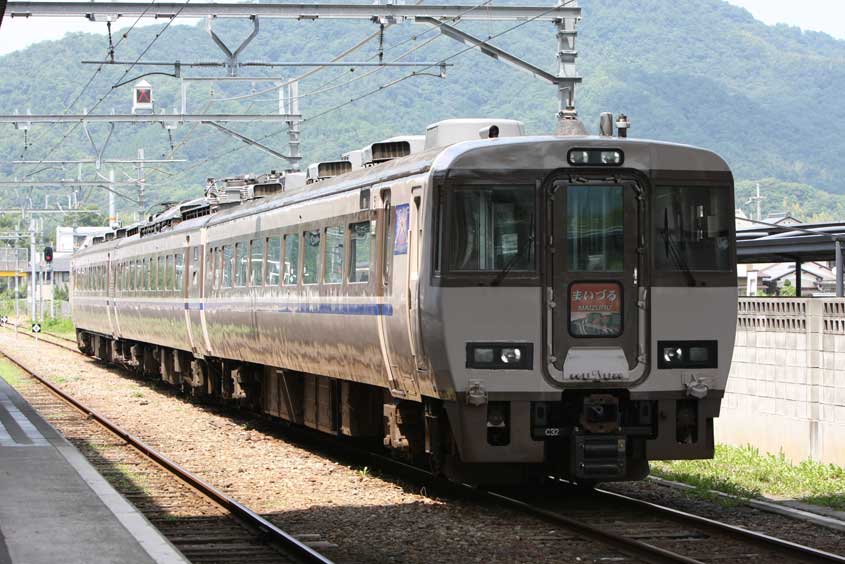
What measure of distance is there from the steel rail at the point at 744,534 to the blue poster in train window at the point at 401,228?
2.73 m

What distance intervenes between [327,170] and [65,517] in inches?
272

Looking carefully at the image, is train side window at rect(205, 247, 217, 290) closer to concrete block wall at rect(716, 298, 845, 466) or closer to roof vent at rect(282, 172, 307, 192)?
roof vent at rect(282, 172, 307, 192)

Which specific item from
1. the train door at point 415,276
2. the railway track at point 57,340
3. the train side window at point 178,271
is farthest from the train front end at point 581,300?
the railway track at point 57,340

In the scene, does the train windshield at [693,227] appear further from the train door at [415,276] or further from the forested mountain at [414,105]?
the forested mountain at [414,105]

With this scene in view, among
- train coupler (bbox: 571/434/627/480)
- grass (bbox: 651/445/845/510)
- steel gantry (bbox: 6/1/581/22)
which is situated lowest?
grass (bbox: 651/445/845/510)

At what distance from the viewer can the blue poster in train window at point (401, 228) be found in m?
12.0

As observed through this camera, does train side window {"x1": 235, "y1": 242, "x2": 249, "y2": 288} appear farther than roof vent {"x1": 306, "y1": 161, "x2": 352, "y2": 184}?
Yes

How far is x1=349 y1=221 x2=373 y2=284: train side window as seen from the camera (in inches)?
522

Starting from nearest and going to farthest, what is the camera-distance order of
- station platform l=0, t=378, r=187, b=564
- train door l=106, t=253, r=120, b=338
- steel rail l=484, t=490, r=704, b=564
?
1. station platform l=0, t=378, r=187, b=564
2. steel rail l=484, t=490, r=704, b=564
3. train door l=106, t=253, r=120, b=338

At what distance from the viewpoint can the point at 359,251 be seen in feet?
44.5

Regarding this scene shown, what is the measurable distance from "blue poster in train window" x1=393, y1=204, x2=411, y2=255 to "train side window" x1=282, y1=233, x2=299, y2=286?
12.4ft

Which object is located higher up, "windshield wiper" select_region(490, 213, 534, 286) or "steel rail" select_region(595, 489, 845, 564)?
"windshield wiper" select_region(490, 213, 534, 286)

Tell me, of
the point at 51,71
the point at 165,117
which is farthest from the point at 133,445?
the point at 51,71

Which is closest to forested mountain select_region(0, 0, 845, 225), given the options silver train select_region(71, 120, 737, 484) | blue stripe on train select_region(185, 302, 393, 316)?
blue stripe on train select_region(185, 302, 393, 316)
